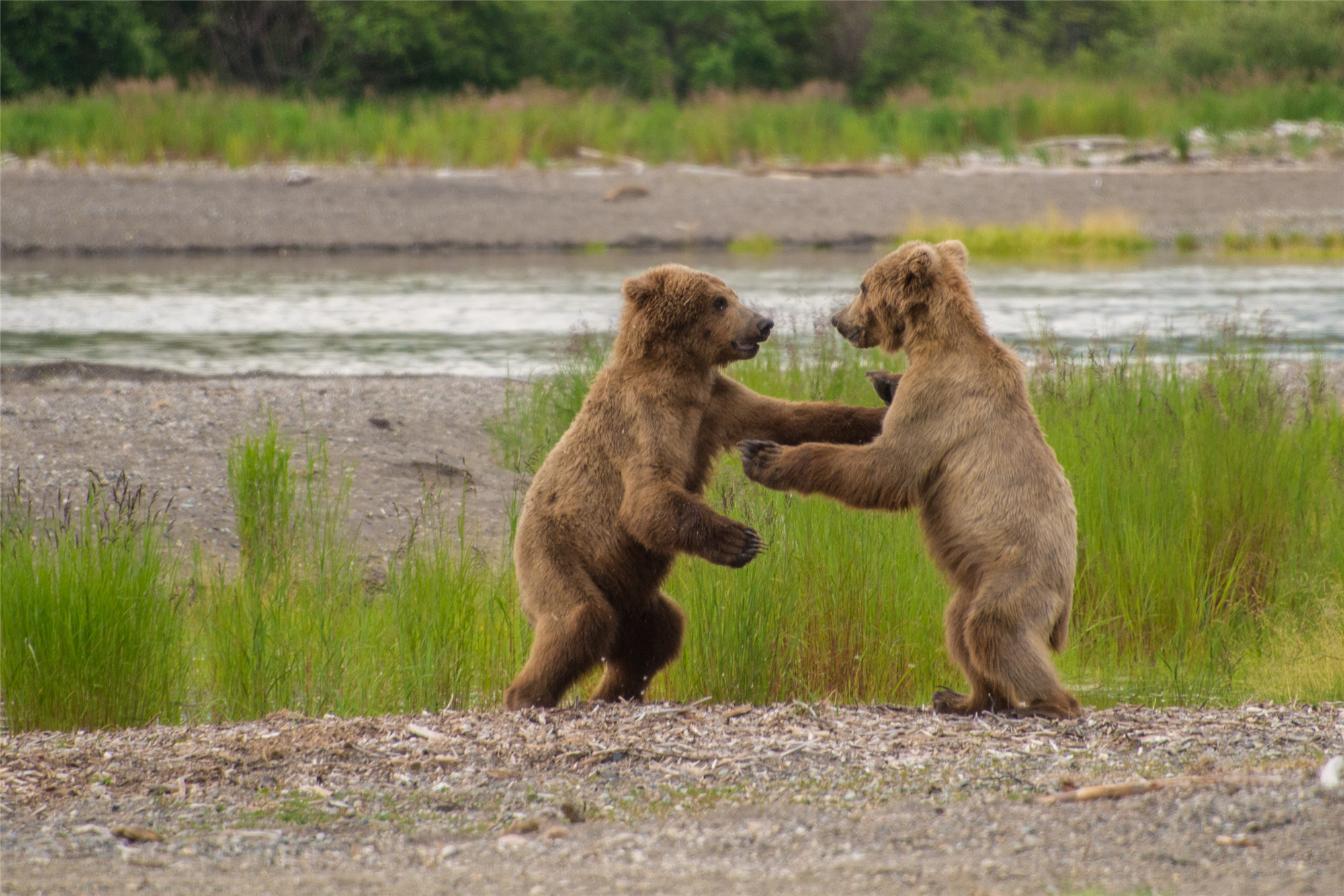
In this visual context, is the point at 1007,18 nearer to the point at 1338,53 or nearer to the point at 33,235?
the point at 1338,53

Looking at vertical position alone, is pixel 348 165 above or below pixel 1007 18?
below

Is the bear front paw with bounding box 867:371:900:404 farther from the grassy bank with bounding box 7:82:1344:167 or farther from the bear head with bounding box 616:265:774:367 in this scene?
the grassy bank with bounding box 7:82:1344:167

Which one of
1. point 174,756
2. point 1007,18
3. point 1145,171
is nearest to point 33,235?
point 1145,171

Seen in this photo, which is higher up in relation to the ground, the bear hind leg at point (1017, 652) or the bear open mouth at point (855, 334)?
the bear open mouth at point (855, 334)

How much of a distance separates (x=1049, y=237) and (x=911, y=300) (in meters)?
20.9

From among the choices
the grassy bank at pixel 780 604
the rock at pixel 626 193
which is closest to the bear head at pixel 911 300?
the grassy bank at pixel 780 604

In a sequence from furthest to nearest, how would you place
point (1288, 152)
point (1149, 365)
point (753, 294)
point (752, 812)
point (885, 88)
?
point (885, 88), point (1288, 152), point (753, 294), point (1149, 365), point (752, 812)

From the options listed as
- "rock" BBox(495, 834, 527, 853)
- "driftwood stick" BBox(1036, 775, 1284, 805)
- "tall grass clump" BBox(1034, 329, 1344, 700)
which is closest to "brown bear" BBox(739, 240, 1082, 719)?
"driftwood stick" BBox(1036, 775, 1284, 805)

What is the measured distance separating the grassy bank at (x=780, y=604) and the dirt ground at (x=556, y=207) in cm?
1852

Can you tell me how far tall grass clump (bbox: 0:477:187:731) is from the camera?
496cm

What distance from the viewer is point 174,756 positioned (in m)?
4.13

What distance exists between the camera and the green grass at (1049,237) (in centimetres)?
2388

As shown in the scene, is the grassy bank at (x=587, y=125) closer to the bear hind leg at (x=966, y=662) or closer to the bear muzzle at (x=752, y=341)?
the bear muzzle at (x=752, y=341)

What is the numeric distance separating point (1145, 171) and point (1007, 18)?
29253 millimetres
